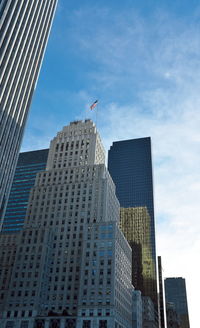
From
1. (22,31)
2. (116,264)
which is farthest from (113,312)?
(22,31)

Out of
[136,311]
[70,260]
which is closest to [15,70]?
[70,260]

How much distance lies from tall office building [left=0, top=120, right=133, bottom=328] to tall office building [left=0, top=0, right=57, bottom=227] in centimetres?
4022

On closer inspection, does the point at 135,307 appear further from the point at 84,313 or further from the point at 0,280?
the point at 0,280

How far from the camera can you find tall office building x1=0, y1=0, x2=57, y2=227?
115188 millimetres

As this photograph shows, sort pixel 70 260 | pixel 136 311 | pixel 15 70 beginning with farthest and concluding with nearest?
1. pixel 136 311
2. pixel 70 260
3. pixel 15 70

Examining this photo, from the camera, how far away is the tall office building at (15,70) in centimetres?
11519

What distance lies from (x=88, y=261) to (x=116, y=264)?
39.5ft

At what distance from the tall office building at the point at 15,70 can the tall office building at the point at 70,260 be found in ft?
132

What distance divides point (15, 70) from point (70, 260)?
8530cm

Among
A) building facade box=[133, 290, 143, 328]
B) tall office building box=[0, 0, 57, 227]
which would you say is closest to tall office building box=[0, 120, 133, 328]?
building facade box=[133, 290, 143, 328]

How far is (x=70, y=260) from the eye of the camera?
156000 millimetres

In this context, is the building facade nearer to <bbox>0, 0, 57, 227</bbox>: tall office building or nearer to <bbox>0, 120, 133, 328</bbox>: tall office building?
<bbox>0, 120, 133, 328</bbox>: tall office building

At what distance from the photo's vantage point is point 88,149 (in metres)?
200

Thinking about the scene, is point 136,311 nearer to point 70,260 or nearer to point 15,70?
point 70,260
